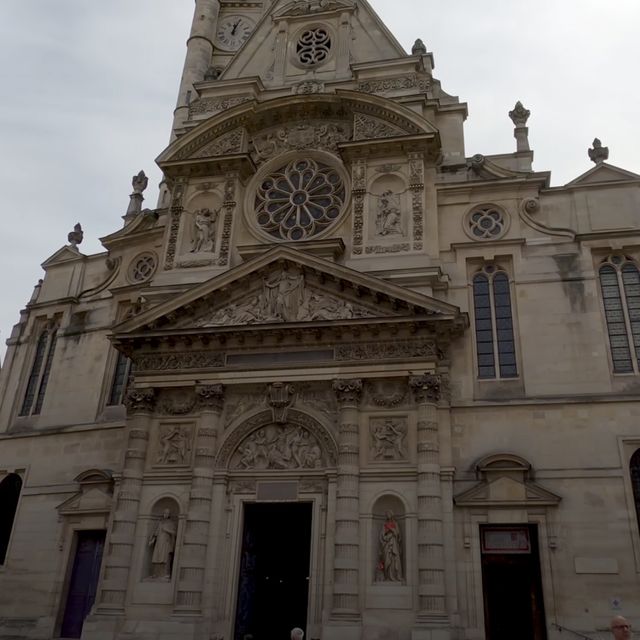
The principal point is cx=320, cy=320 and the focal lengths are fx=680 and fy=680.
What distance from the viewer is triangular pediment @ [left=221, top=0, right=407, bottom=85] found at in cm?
2392

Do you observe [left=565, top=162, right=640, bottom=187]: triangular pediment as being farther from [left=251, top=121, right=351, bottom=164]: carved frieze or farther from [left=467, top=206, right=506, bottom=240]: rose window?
[left=251, top=121, right=351, bottom=164]: carved frieze

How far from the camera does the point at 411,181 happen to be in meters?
20.2

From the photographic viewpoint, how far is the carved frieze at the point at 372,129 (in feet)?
69.1

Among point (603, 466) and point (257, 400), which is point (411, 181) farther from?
point (603, 466)

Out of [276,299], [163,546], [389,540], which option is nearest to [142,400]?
[163,546]

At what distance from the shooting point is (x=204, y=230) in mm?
21516

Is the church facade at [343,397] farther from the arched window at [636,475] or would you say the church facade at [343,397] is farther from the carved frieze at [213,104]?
the carved frieze at [213,104]

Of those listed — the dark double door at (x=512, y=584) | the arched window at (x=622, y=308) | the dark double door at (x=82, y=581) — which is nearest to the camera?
the dark double door at (x=512, y=584)

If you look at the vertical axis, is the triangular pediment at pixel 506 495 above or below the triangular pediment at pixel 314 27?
below

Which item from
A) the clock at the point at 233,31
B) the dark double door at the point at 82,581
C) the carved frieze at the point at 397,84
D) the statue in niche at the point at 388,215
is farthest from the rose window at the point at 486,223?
the clock at the point at 233,31

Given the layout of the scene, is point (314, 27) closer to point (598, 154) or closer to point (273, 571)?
point (598, 154)

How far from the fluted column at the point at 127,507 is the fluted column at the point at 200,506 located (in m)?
1.49

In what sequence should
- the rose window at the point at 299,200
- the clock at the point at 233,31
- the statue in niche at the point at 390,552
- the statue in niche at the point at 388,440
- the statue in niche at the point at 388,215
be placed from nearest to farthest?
the statue in niche at the point at 390,552 → the statue in niche at the point at 388,440 → the statue in niche at the point at 388,215 → the rose window at the point at 299,200 → the clock at the point at 233,31

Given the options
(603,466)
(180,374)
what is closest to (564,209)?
(603,466)
